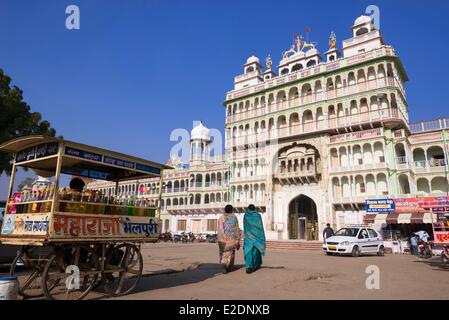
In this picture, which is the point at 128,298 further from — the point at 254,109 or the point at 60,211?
the point at 254,109

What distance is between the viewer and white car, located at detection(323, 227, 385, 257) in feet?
59.7

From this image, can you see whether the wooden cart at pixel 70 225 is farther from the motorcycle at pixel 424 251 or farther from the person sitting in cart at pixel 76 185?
the motorcycle at pixel 424 251

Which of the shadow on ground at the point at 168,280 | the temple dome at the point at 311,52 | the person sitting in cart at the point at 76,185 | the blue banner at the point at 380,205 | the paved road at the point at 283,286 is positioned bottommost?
the shadow on ground at the point at 168,280

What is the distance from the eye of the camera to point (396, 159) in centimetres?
3102

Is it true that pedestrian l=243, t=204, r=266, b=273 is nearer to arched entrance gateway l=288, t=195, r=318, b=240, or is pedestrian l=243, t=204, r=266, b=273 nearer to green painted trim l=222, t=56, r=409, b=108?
arched entrance gateway l=288, t=195, r=318, b=240

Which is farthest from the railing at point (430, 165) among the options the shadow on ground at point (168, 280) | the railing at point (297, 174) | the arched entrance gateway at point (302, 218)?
the shadow on ground at point (168, 280)

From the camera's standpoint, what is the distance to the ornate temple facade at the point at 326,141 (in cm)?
3117

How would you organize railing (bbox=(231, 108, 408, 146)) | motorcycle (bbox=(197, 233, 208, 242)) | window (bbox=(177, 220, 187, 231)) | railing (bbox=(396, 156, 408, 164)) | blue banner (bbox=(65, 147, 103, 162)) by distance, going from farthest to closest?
window (bbox=(177, 220, 187, 231)) < motorcycle (bbox=(197, 233, 208, 242)) < railing (bbox=(231, 108, 408, 146)) < railing (bbox=(396, 156, 408, 164)) < blue banner (bbox=(65, 147, 103, 162))

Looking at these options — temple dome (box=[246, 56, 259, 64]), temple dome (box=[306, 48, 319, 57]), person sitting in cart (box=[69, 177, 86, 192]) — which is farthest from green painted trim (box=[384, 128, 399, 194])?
person sitting in cart (box=[69, 177, 86, 192])

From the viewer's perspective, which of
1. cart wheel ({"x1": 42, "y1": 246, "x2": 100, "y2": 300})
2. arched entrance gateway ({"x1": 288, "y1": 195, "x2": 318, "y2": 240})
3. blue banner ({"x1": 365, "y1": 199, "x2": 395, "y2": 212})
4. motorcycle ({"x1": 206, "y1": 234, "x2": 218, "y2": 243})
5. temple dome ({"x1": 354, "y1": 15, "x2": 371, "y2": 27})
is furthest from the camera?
motorcycle ({"x1": 206, "y1": 234, "x2": 218, "y2": 243})

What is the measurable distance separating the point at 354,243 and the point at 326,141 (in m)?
18.2

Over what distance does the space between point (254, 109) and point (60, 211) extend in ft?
122

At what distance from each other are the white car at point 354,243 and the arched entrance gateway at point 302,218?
15755 millimetres

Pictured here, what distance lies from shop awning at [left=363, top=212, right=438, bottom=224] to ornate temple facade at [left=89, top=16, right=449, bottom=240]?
0.12m
